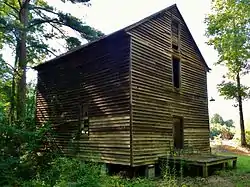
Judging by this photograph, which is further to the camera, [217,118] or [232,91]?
[217,118]

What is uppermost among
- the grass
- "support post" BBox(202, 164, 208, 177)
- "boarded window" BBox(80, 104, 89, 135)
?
"boarded window" BBox(80, 104, 89, 135)

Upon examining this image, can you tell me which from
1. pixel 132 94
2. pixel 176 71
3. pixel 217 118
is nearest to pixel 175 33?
pixel 176 71

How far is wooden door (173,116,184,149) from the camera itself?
48.1 feet

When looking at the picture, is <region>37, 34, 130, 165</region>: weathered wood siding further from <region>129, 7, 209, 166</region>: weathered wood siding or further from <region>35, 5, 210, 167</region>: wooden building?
<region>129, 7, 209, 166</region>: weathered wood siding

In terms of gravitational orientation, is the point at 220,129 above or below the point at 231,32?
below

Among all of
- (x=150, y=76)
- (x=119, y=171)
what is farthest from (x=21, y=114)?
(x=150, y=76)

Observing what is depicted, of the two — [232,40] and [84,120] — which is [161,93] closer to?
[84,120]

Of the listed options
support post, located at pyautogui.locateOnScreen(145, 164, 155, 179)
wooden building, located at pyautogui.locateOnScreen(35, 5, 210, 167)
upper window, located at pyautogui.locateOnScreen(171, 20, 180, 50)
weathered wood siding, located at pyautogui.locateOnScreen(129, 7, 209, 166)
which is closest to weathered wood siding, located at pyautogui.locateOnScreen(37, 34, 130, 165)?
wooden building, located at pyautogui.locateOnScreen(35, 5, 210, 167)

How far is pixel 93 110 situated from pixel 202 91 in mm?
7265

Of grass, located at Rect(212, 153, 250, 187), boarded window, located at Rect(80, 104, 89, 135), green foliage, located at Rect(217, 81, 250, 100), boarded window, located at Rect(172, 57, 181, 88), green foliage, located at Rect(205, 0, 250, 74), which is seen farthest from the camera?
green foliage, located at Rect(217, 81, 250, 100)

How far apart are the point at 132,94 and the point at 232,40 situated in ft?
40.5

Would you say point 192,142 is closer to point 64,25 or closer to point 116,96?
point 116,96

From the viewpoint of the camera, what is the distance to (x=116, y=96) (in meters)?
12.2

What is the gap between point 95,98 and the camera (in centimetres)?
1326
